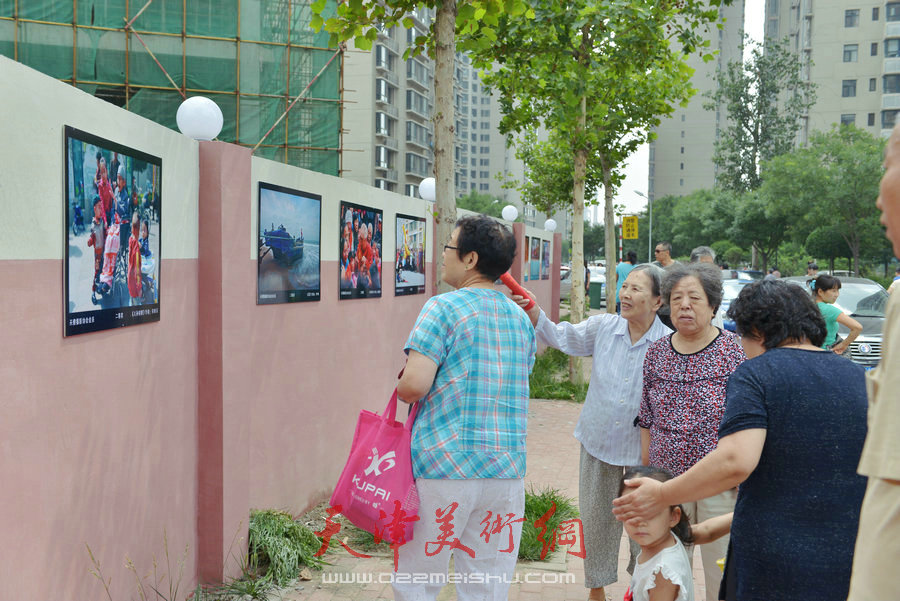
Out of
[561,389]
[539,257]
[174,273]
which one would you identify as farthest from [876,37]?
[174,273]

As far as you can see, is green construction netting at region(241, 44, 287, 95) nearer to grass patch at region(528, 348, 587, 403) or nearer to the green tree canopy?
grass patch at region(528, 348, 587, 403)

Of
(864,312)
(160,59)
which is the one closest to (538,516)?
(864,312)

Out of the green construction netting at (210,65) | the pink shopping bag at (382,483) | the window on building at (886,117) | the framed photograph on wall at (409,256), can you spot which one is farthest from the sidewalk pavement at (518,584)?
the window on building at (886,117)

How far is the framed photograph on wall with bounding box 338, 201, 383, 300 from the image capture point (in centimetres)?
622

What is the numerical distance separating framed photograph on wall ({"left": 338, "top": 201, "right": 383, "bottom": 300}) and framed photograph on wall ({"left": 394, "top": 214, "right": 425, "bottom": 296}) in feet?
1.80

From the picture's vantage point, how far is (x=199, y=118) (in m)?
4.24

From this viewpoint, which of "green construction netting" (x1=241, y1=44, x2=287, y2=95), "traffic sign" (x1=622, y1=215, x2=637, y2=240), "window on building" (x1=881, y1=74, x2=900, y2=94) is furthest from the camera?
"window on building" (x1=881, y1=74, x2=900, y2=94)

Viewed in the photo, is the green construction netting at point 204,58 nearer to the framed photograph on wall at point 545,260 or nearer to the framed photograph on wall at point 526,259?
the framed photograph on wall at point 545,260

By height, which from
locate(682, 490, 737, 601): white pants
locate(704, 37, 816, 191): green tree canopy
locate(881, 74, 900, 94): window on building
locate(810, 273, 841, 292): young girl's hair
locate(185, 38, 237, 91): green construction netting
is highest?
locate(881, 74, 900, 94): window on building

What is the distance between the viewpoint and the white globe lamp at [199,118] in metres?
4.21

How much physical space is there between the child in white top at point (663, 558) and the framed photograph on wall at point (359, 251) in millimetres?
3822

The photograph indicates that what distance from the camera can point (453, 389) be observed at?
286 cm

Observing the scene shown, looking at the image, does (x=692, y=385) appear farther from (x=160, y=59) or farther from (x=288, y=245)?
(x=160, y=59)

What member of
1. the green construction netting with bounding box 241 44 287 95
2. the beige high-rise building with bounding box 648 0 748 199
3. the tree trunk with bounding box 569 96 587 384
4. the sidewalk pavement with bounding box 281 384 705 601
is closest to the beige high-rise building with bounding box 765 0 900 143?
the beige high-rise building with bounding box 648 0 748 199
